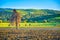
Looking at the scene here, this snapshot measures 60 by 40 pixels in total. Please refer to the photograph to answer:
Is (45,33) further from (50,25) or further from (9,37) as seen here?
(9,37)

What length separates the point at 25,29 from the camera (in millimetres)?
5176

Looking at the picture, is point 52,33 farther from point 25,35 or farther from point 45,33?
point 25,35

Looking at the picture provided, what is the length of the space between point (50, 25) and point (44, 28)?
18 centimetres

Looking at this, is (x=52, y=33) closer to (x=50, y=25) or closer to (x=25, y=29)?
(x=50, y=25)

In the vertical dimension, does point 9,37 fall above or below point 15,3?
below

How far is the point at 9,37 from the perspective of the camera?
201 inches

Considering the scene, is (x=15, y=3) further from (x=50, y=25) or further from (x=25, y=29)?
(x=50, y=25)

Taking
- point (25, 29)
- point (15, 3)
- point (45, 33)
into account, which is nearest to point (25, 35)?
point (25, 29)

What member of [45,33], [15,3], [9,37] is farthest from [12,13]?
[45,33]

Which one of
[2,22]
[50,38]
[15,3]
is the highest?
[15,3]

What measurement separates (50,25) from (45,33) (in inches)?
10.1

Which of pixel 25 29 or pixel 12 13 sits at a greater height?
pixel 12 13

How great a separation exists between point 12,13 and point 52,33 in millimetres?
1122

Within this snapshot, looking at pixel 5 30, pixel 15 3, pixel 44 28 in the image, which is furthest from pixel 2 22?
pixel 44 28
